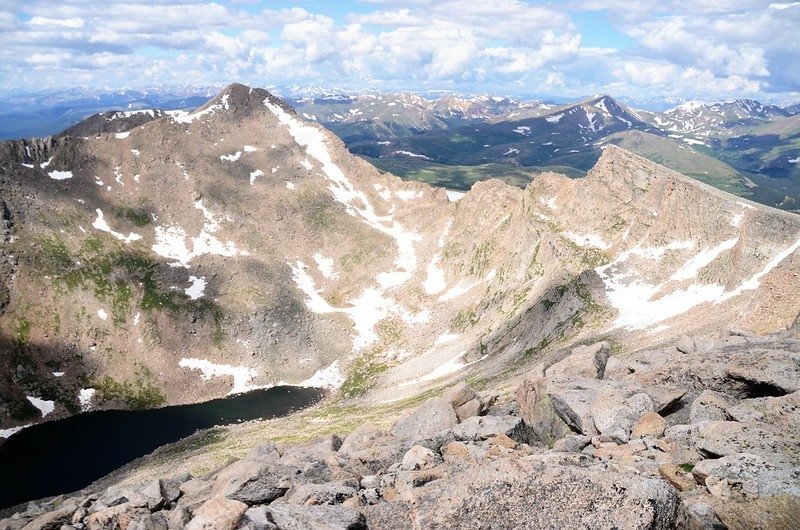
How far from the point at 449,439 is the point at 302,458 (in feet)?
40.0

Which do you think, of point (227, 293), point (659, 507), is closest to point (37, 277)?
point (227, 293)

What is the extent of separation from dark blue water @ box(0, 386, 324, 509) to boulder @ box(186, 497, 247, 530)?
10064cm

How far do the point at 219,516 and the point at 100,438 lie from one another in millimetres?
119278

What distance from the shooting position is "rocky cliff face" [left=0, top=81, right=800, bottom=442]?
326ft

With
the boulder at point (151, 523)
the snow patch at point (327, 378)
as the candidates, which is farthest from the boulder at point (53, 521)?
the snow patch at point (327, 378)

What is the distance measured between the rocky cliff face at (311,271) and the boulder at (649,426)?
4797 centimetres

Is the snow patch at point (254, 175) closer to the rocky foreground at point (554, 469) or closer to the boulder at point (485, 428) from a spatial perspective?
the rocky foreground at point (554, 469)

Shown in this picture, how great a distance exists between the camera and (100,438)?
385ft

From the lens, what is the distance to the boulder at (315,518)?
18.4 meters

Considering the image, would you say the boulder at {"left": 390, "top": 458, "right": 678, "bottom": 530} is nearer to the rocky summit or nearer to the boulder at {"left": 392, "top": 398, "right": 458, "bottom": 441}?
the rocky summit

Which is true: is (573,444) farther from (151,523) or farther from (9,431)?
(9,431)

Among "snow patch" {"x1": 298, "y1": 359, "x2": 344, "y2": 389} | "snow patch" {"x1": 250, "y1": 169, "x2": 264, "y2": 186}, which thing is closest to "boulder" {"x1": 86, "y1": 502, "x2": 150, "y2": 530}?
"snow patch" {"x1": 298, "y1": 359, "x2": 344, "y2": 389}

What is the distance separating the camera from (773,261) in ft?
271

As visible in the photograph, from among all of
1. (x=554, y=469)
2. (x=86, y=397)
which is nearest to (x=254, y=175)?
(x=86, y=397)
